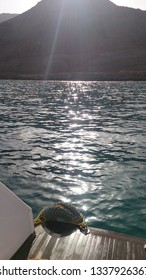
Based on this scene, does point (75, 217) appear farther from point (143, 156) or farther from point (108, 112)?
point (108, 112)

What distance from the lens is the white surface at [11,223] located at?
730cm

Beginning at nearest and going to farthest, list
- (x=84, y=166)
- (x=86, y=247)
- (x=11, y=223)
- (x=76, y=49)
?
(x=11, y=223)
(x=86, y=247)
(x=84, y=166)
(x=76, y=49)

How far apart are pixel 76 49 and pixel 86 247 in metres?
163

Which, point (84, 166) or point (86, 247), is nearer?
point (86, 247)

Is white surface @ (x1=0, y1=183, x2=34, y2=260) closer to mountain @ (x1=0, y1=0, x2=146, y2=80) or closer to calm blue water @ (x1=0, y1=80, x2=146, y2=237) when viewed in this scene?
calm blue water @ (x1=0, y1=80, x2=146, y2=237)

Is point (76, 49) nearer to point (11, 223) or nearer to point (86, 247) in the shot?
point (86, 247)

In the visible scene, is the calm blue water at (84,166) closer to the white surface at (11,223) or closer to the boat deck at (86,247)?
the boat deck at (86,247)

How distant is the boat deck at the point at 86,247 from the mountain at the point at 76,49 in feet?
332

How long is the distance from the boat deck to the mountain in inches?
3981

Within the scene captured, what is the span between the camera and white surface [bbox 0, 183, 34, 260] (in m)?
7.30

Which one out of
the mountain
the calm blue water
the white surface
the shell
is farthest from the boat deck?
the mountain

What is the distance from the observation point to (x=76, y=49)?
163 m

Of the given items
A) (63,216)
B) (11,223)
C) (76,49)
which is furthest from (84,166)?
(76,49)
